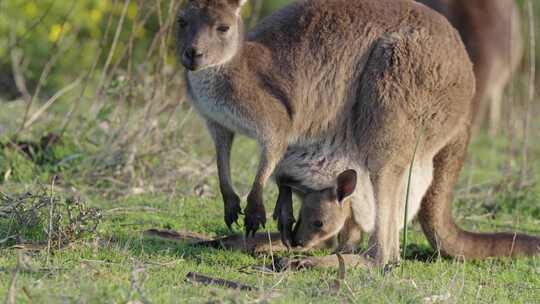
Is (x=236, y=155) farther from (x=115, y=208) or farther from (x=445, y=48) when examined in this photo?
(x=445, y=48)

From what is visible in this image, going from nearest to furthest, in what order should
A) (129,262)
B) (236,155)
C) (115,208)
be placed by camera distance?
(129,262)
(115,208)
(236,155)

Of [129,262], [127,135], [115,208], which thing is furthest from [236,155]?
[129,262]

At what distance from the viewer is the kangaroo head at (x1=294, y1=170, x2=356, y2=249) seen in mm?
4855

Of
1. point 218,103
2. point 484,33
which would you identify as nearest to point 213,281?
point 218,103

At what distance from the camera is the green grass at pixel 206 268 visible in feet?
11.3

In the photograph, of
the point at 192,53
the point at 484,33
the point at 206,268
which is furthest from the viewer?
the point at 484,33

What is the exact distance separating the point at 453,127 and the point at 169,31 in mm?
2139

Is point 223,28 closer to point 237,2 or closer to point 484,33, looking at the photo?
point 237,2

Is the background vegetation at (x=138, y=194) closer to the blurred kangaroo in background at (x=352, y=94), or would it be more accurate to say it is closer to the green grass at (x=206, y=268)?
the green grass at (x=206, y=268)

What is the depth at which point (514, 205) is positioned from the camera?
6.40 meters

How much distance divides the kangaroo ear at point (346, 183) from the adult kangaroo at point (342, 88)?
0.10 meters

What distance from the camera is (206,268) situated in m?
4.22

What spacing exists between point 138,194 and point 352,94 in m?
1.70

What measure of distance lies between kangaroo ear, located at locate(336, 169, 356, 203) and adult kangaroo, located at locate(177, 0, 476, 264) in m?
0.10
